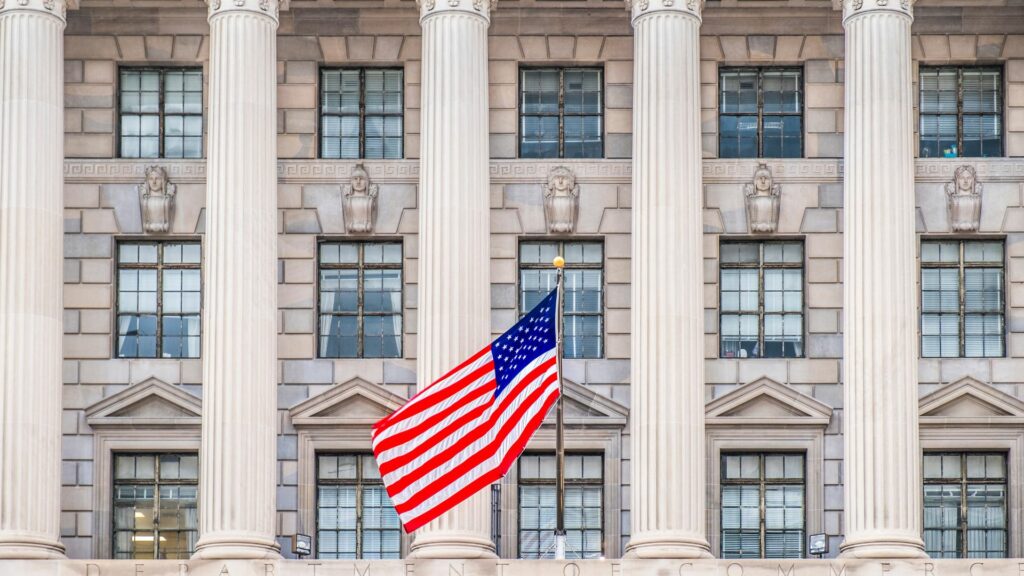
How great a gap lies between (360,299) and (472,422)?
10.2 metres

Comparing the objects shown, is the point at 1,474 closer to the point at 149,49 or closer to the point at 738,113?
→ the point at 149,49

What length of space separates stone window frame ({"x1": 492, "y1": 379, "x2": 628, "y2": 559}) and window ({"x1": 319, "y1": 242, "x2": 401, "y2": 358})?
13.9 ft

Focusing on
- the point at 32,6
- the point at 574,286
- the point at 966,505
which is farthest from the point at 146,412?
the point at 966,505

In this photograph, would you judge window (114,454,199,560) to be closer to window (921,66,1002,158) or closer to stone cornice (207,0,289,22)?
stone cornice (207,0,289,22)

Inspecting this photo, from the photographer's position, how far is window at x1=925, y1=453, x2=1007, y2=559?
6050 cm

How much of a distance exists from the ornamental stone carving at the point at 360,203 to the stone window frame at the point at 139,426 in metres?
5.69

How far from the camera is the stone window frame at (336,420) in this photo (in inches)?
2389

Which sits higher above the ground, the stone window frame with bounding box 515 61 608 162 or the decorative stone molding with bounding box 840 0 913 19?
the decorative stone molding with bounding box 840 0 913 19

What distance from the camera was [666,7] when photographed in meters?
58.8

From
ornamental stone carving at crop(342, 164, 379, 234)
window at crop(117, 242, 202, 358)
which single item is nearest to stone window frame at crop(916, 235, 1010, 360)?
ornamental stone carving at crop(342, 164, 379, 234)

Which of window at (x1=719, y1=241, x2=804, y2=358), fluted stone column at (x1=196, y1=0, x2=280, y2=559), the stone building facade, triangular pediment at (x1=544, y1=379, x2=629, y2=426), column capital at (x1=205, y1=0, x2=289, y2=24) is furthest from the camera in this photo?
window at (x1=719, y1=241, x2=804, y2=358)

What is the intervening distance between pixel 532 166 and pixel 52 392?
1287 cm

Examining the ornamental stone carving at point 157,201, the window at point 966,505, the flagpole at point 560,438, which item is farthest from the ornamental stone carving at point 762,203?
the ornamental stone carving at point 157,201

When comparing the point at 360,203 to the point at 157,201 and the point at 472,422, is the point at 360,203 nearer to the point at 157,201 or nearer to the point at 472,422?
the point at 157,201
